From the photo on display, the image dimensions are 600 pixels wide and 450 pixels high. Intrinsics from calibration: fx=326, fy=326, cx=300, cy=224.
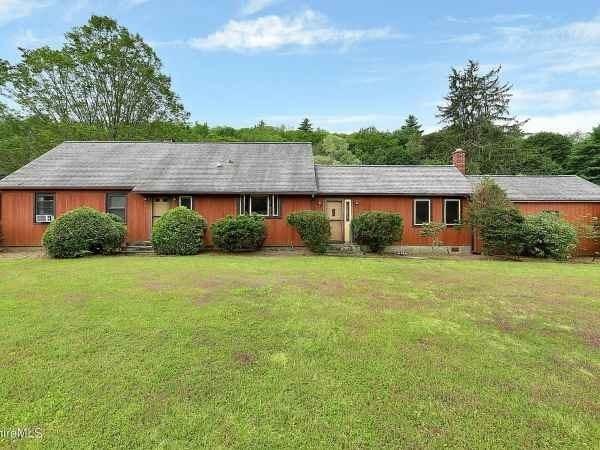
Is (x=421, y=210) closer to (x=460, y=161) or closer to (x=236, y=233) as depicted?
(x=460, y=161)

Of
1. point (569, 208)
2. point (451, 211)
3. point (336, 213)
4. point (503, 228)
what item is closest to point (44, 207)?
point (336, 213)

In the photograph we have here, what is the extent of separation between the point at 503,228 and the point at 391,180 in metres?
5.08

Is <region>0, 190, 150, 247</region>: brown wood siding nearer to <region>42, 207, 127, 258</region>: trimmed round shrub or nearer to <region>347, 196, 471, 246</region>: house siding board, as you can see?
<region>42, 207, 127, 258</region>: trimmed round shrub

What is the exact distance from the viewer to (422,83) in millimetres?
25516

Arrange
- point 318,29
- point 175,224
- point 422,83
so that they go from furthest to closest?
point 422,83 < point 318,29 < point 175,224

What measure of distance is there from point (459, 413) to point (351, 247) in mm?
11285

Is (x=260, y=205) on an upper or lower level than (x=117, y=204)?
lower

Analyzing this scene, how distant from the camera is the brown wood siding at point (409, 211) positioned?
1470cm

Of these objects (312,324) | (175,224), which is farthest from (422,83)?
(312,324)

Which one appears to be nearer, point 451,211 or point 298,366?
point 298,366

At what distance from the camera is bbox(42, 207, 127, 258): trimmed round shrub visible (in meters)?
11.3

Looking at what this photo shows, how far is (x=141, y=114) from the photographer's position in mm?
29391

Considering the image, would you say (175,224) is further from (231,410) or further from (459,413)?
(459,413)

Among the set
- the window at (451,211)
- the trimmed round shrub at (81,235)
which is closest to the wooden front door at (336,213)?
the window at (451,211)
